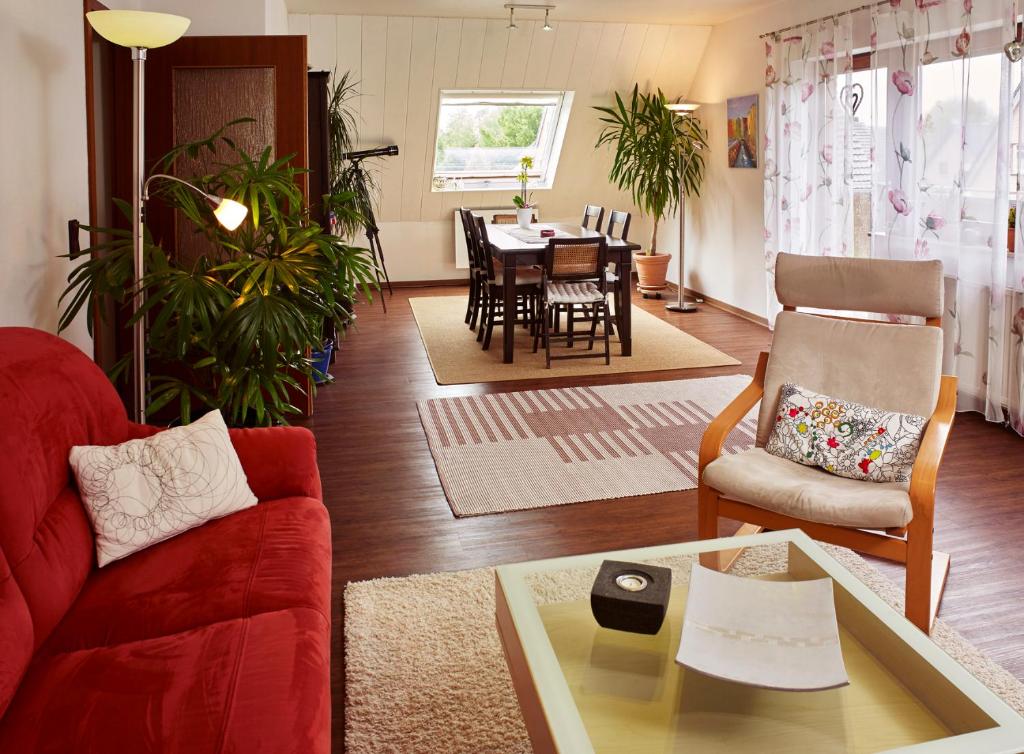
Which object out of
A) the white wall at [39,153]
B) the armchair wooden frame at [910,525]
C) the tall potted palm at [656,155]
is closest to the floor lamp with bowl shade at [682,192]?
the tall potted palm at [656,155]

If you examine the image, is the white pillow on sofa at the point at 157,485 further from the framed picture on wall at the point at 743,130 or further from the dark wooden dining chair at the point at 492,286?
the framed picture on wall at the point at 743,130

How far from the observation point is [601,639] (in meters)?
1.89

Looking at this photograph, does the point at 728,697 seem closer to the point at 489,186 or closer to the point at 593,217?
the point at 593,217

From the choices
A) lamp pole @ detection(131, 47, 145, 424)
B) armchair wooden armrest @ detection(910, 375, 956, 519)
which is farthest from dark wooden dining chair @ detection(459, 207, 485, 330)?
armchair wooden armrest @ detection(910, 375, 956, 519)

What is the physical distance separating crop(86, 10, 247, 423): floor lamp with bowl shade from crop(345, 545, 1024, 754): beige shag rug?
46.6 inches

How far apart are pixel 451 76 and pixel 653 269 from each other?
2423 mm

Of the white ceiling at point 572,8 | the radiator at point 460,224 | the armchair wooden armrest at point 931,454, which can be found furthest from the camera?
the radiator at point 460,224

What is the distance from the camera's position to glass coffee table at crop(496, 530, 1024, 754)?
1.57 meters

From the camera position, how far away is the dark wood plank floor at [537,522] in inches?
105

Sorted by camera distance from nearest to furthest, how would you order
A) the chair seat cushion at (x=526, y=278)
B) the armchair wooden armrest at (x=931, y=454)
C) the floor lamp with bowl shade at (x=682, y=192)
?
the armchair wooden armrest at (x=931, y=454)
the chair seat cushion at (x=526, y=278)
the floor lamp with bowl shade at (x=682, y=192)

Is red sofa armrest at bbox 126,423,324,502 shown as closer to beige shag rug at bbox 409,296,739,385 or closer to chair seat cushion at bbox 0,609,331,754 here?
chair seat cushion at bbox 0,609,331,754

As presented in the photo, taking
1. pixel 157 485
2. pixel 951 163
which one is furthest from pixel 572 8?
pixel 157 485

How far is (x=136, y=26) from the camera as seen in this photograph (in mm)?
2789

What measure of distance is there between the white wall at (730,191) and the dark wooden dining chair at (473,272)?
2.14 meters
